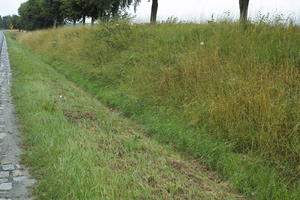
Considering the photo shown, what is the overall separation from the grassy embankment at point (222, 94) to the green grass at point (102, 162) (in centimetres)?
45

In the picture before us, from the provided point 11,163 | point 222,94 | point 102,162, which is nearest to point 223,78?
point 222,94

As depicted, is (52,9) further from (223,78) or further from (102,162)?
(102,162)

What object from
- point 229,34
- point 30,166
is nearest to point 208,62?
point 229,34

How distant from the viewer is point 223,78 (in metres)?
6.77

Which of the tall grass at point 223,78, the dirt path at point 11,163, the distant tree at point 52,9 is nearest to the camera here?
the dirt path at point 11,163

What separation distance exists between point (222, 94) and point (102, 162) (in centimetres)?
281

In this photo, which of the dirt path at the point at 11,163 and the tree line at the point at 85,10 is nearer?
the dirt path at the point at 11,163

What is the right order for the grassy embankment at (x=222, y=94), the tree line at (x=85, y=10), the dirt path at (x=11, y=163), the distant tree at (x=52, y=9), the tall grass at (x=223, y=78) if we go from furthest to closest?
the distant tree at (x=52, y=9) → the tree line at (x=85, y=10) → the tall grass at (x=223, y=78) → the grassy embankment at (x=222, y=94) → the dirt path at (x=11, y=163)

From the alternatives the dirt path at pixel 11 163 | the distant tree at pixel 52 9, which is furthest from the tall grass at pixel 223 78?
the distant tree at pixel 52 9

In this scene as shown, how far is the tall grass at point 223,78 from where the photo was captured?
196 inches

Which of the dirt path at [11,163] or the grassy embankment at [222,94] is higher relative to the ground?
the grassy embankment at [222,94]

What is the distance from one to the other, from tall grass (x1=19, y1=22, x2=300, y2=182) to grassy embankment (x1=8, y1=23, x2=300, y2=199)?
0.06 ft

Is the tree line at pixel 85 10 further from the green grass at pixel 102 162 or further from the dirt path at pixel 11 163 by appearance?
the dirt path at pixel 11 163

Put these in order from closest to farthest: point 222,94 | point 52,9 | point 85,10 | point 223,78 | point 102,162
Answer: point 102,162 → point 222,94 → point 223,78 → point 85,10 → point 52,9
